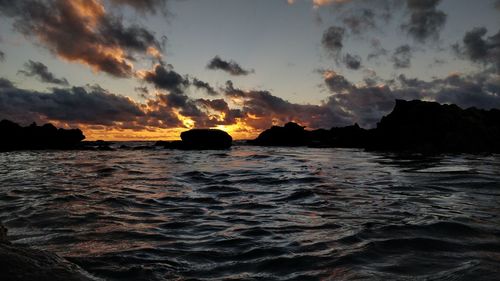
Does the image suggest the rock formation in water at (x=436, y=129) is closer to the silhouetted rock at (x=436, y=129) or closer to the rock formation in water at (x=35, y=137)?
the silhouetted rock at (x=436, y=129)

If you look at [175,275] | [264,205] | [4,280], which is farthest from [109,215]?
[4,280]

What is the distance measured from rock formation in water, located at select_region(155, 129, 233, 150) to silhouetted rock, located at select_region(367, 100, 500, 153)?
33250 mm

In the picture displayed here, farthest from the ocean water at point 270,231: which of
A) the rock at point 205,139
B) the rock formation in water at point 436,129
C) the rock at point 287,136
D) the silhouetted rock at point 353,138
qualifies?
the rock at point 287,136

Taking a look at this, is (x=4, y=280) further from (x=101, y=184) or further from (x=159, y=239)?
(x=101, y=184)

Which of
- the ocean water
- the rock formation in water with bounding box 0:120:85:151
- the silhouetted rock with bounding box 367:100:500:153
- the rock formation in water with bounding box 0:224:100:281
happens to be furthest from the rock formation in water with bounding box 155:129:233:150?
the rock formation in water with bounding box 0:224:100:281

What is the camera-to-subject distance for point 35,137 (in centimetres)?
8312

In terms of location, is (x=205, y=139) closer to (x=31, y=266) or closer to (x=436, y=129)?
(x=436, y=129)

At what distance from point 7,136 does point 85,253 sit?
8676 cm

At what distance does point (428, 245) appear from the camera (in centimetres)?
609

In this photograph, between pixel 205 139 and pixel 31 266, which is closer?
pixel 31 266

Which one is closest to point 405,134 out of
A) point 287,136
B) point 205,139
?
point 205,139

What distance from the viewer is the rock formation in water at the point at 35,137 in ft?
253

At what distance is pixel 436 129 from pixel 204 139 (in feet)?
154

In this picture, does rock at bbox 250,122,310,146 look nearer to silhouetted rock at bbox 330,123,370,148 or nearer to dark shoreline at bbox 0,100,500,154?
dark shoreline at bbox 0,100,500,154
